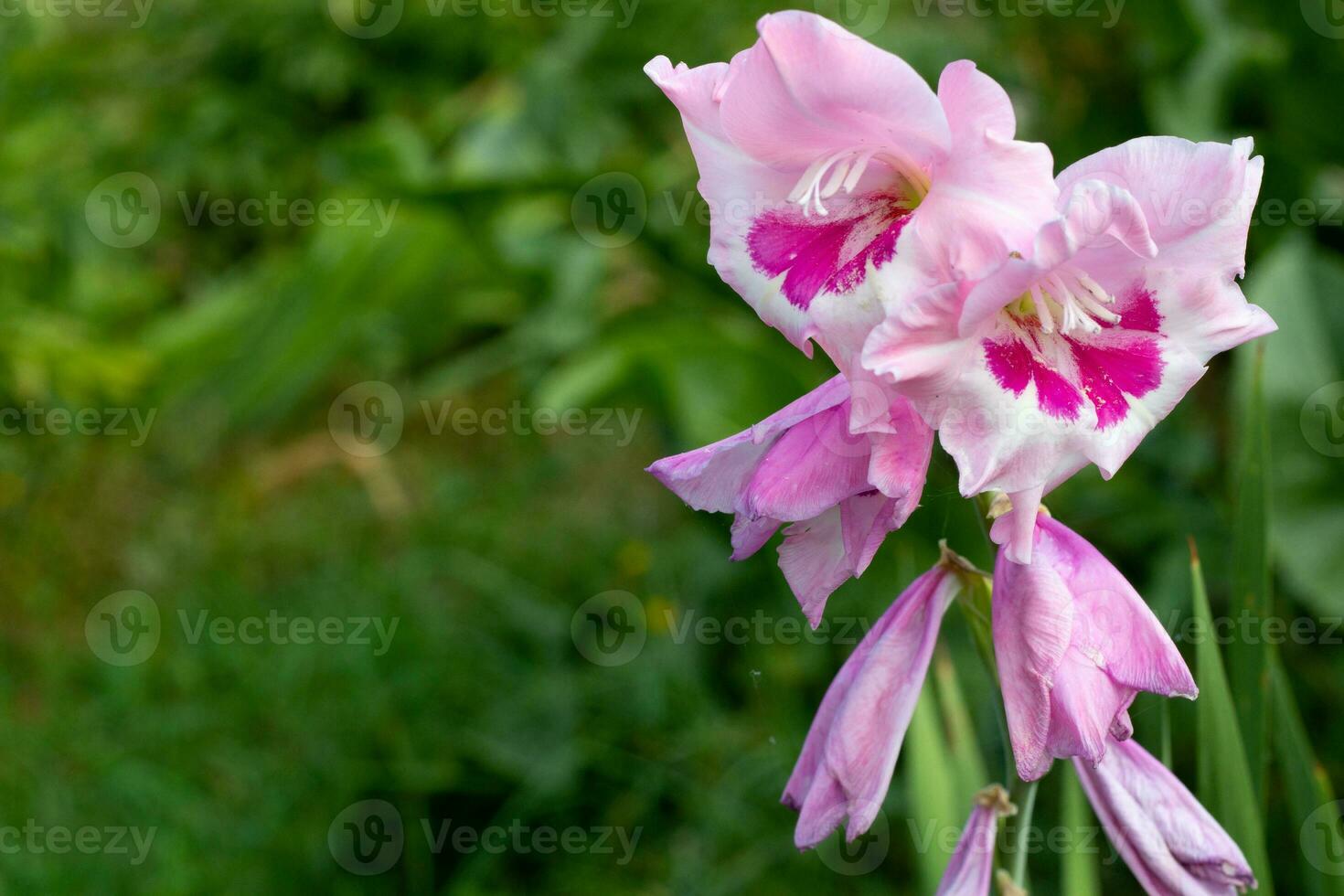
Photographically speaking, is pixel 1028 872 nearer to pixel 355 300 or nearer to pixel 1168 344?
pixel 1168 344

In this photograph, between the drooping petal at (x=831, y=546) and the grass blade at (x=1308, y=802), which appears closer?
the drooping petal at (x=831, y=546)

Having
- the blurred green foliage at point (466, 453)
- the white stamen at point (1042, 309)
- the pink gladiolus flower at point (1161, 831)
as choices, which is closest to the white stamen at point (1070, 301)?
the white stamen at point (1042, 309)

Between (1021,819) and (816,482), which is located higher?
(816,482)

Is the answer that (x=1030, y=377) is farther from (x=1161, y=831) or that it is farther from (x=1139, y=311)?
(x=1161, y=831)

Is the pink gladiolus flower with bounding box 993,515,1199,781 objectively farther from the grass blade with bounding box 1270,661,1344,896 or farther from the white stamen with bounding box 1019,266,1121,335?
the grass blade with bounding box 1270,661,1344,896

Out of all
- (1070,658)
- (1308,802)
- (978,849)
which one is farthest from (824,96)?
(1308,802)

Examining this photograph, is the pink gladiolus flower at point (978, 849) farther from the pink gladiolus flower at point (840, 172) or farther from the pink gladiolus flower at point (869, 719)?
the pink gladiolus flower at point (840, 172)

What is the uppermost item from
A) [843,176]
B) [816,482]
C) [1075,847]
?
[843,176]

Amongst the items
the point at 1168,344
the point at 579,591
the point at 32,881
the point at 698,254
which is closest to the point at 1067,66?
the point at 698,254
